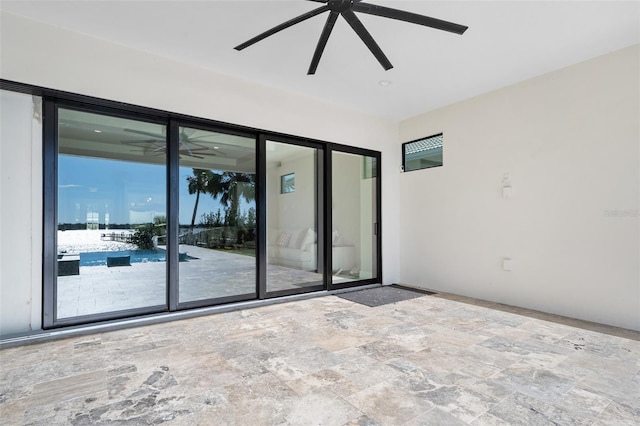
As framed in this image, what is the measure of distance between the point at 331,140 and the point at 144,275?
3.10m

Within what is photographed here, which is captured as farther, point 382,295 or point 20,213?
point 382,295

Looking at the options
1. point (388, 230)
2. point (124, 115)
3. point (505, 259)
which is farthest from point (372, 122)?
point (124, 115)

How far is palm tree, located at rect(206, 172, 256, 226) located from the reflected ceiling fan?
12.3 inches

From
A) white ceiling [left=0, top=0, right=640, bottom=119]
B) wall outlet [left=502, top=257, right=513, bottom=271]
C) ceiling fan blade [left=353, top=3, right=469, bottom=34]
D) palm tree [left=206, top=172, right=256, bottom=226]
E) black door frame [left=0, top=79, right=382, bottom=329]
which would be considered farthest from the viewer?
wall outlet [left=502, top=257, right=513, bottom=271]

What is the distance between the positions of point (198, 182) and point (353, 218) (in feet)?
8.34

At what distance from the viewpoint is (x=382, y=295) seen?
4.93m

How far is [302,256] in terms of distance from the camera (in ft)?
16.1

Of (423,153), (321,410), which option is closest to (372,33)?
(423,153)

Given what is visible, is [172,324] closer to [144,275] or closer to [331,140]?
[144,275]

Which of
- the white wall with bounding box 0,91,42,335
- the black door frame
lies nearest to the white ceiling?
the black door frame

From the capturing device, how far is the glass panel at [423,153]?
17.7 ft

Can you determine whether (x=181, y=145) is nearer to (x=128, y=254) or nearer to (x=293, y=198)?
(x=128, y=254)

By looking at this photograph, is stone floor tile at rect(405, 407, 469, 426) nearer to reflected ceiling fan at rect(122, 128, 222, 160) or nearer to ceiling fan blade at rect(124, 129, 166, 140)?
reflected ceiling fan at rect(122, 128, 222, 160)

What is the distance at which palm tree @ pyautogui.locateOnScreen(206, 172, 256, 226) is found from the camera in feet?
13.7
